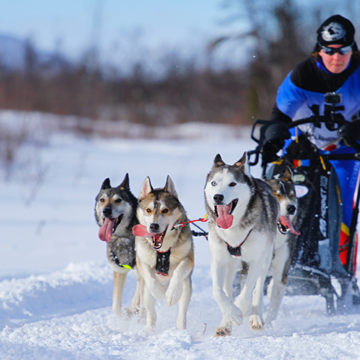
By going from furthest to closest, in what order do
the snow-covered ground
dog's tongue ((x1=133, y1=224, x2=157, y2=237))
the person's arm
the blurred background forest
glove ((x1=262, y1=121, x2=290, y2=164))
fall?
the blurred background forest < the person's arm < glove ((x1=262, y1=121, x2=290, y2=164)) < dog's tongue ((x1=133, y1=224, x2=157, y2=237)) < the snow-covered ground

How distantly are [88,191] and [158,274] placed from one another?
21.0ft

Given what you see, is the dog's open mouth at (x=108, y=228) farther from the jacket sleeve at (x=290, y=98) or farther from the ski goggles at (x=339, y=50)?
the ski goggles at (x=339, y=50)

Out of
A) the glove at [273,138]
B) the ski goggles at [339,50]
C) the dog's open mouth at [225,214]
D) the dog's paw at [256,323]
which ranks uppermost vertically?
the ski goggles at [339,50]

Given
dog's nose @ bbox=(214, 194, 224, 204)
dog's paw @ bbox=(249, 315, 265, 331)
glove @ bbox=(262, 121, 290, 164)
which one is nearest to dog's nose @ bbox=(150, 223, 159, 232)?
dog's nose @ bbox=(214, 194, 224, 204)

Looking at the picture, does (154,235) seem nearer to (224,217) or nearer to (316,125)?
(224,217)

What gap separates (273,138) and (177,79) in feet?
107

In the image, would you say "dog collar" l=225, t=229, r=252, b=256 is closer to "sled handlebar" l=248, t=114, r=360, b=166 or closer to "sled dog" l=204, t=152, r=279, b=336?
"sled dog" l=204, t=152, r=279, b=336

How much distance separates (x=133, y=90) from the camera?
33812mm

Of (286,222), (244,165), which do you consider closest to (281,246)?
(286,222)

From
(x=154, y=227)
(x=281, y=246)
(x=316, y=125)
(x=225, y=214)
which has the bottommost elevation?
(x=281, y=246)

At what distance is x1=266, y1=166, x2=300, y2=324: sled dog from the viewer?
2.93m

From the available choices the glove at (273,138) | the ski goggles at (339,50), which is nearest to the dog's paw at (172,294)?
the glove at (273,138)

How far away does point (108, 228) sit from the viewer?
2.90 metres

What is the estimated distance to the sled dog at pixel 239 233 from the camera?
98.3 inches
